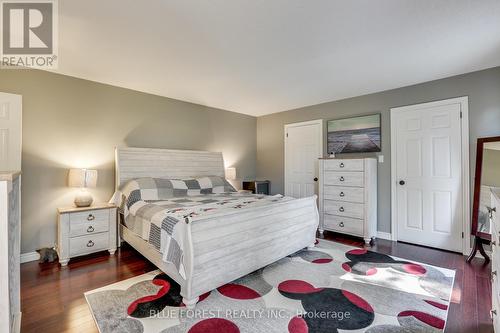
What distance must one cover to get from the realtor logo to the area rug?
238cm

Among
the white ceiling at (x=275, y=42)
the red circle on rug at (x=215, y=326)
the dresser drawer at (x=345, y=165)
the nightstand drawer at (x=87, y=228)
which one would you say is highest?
the white ceiling at (x=275, y=42)

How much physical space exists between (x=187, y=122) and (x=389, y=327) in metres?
4.00

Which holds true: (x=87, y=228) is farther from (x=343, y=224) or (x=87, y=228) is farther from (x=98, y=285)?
(x=343, y=224)

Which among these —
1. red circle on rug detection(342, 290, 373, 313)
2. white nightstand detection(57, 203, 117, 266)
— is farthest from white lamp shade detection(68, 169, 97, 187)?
red circle on rug detection(342, 290, 373, 313)

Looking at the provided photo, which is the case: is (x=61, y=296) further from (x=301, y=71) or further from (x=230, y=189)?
(x=301, y=71)

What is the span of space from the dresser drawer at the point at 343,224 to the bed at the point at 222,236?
84 centimetres

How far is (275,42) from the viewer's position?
7.77ft

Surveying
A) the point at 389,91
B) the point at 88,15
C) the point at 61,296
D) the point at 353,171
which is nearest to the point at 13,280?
the point at 61,296

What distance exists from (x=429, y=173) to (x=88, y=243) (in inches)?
182

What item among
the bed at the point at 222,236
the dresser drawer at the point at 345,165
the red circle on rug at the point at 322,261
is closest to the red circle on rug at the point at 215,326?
the bed at the point at 222,236

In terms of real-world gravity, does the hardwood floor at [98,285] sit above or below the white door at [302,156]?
below

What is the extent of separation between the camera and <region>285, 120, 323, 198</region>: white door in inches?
183

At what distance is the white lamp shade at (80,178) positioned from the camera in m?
2.99

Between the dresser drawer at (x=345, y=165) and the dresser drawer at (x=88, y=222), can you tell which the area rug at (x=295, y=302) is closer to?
the dresser drawer at (x=88, y=222)
